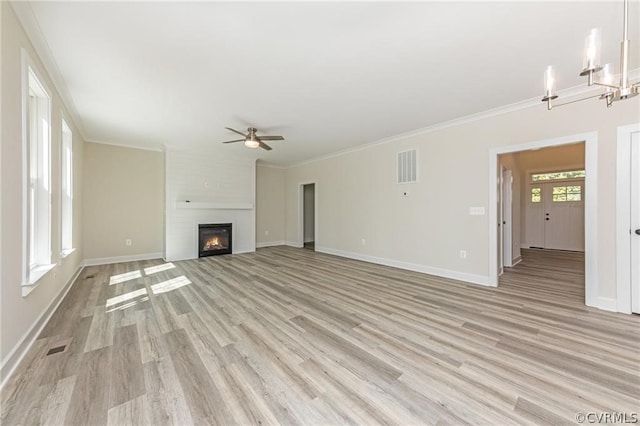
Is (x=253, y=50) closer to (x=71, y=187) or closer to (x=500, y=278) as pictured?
(x=71, y=187)

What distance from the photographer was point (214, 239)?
20.6 ft

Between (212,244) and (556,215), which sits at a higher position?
(556,215)

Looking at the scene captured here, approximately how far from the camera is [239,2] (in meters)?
1.75

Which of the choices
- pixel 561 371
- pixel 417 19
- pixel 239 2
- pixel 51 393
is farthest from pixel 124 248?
pixel 561 371

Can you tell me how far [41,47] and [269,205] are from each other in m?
5.78

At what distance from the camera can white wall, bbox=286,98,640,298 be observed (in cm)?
286

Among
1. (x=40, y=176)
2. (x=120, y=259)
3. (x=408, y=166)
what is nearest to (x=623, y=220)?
(x=408, y=166)

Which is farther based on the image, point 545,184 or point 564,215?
point 545,184

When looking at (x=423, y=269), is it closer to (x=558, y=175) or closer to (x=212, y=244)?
(x=212, y=244)

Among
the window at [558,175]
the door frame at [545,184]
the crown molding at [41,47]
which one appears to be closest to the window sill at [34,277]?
the crown molding at [41,47]

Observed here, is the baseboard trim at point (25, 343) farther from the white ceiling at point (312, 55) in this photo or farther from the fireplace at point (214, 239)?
the fireplace at point (214, 239)

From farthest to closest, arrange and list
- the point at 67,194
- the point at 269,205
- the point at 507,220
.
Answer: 1. the point at 269,205
2. the point at 507,220
3. the point at 67,194

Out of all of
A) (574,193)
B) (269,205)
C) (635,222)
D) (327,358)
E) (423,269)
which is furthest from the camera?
(269,205)

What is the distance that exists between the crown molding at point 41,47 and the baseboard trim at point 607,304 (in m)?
5.98
